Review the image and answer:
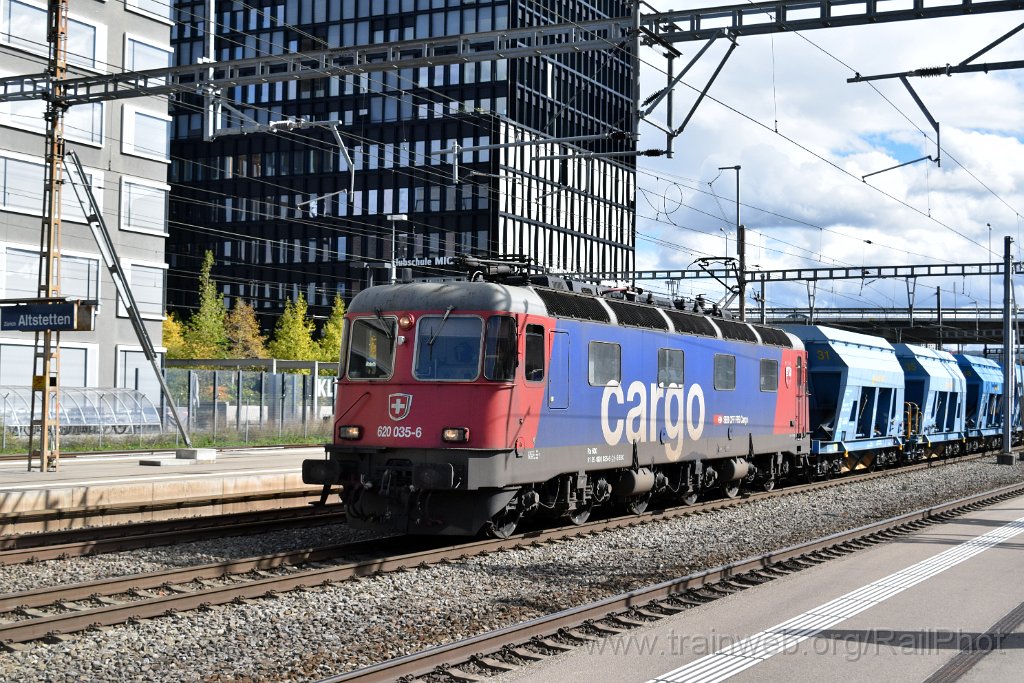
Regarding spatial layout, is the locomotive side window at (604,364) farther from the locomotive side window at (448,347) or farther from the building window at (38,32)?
the building window at (38,32)

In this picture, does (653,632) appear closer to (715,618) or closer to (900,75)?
(715,618)

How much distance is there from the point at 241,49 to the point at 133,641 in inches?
3250

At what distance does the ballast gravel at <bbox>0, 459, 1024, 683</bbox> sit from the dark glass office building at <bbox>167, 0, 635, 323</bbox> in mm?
54653

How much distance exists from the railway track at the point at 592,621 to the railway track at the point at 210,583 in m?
3.13

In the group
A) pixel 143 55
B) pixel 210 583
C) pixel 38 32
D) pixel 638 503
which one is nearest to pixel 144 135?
pixel 143 55

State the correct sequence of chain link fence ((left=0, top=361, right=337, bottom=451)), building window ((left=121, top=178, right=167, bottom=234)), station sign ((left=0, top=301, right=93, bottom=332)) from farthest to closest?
building window ((left=121, top=178, right=167, bottom=234)), chain link fence ((left=0, top=361, right=337, bottom=451)), station sign ((left=0, top=301, right=93, bottom=332))

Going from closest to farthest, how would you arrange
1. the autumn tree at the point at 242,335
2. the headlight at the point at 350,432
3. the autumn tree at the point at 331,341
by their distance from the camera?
the headlight at the point at 350,432
the autumn tree at the point at 242,335
the autumn tree at the point at 331,341

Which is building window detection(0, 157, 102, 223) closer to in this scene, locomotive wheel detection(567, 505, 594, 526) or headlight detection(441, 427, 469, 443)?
locomotive wheel detection(567, 505, 594, 526)

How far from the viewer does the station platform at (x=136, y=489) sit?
1841cm

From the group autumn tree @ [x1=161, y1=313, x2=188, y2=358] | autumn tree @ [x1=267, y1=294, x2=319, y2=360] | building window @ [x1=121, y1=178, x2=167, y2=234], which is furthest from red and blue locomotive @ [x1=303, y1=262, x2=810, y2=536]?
autumn tree @ [x1=161, y1=313, x2=188, y2=358]

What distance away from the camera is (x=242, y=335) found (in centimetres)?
7019

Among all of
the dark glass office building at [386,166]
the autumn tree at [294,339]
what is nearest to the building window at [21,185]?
the autumn tree at [294,339]

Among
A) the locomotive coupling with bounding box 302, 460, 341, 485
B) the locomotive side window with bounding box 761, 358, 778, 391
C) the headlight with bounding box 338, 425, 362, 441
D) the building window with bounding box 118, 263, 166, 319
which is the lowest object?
the locomotive coupling with bounding box 302, 460, 341, 485

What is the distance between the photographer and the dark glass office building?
74.8 m
